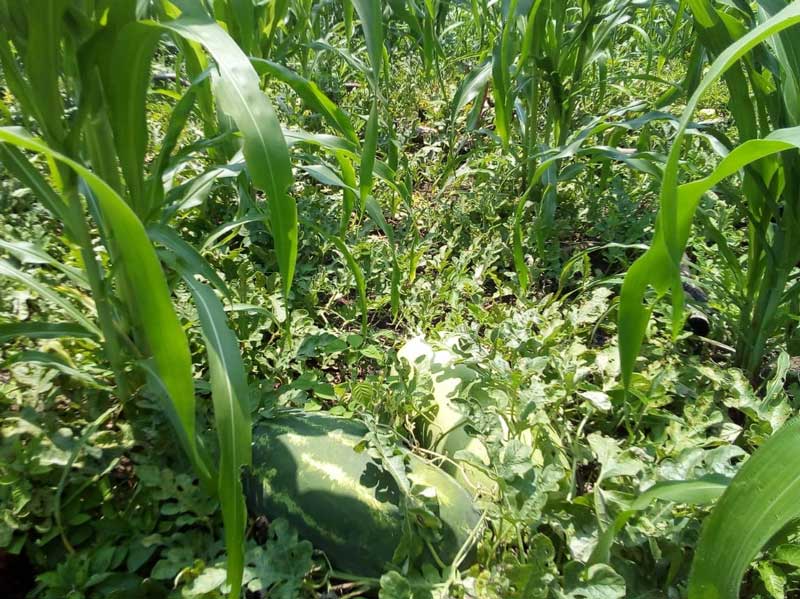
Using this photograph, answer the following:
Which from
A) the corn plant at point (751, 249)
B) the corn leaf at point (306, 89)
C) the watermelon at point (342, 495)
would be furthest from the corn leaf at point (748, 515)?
the corn leaf at point (306, 89)

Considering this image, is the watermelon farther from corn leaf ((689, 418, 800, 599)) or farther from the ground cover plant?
corn leaf ((689, 418, 800, 599))

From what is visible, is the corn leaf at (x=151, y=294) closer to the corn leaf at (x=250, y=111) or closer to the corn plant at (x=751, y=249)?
the corn leaf at (x=250, y=111)

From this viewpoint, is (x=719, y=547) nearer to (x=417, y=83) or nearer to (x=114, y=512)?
(x=114, y=512)

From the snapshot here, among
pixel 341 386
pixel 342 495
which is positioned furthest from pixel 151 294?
pixel 341 386

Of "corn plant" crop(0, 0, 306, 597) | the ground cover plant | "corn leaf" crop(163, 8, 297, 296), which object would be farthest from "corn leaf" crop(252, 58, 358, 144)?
"corn leaf" crop(163, 8, 297, 296)

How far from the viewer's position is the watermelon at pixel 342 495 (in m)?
1.03

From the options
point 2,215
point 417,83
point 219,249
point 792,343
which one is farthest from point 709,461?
point 417,83

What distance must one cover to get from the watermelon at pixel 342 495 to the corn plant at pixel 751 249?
43 centimetres

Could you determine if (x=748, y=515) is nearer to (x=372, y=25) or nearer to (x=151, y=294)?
(x=151, y=294)

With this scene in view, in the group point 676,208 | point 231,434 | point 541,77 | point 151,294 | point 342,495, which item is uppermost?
point 541,77

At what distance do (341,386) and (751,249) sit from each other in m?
1.13

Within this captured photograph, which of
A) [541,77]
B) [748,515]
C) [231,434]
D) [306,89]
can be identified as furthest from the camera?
[541,77]

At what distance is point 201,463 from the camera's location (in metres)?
0.91

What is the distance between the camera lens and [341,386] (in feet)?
4.58
